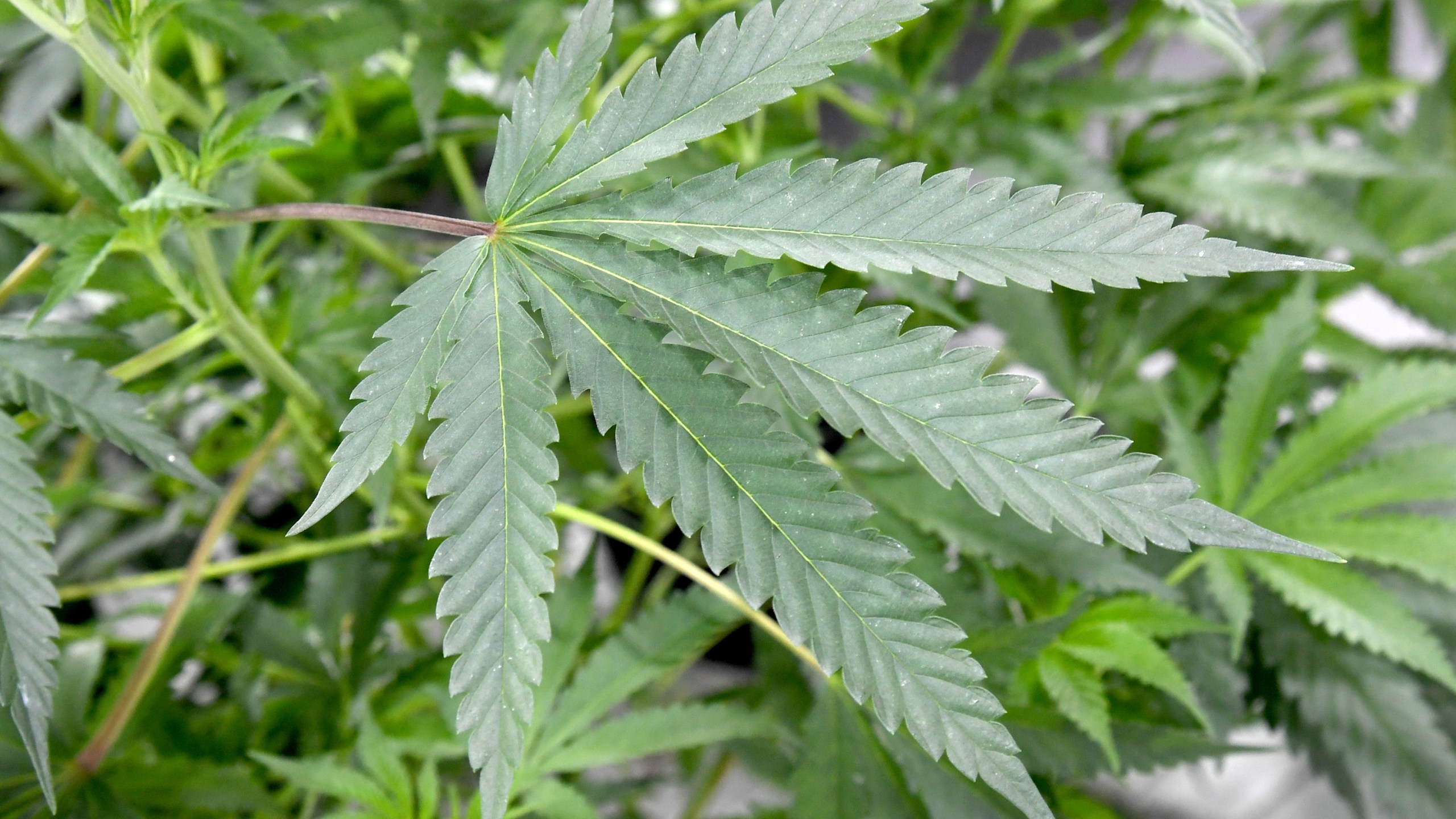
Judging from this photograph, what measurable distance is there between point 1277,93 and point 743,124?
38 cm

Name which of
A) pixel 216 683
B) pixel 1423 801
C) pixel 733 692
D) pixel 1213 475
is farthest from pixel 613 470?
pixel 1423 801

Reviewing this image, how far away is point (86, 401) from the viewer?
346 millimetres

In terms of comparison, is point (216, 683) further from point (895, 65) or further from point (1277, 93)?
point (1277, 93)

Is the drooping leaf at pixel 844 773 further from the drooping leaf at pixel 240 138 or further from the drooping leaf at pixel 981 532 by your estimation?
the drooping leaf at pixel 240 138

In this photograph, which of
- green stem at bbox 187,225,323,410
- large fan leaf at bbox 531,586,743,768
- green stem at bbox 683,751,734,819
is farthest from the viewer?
green stem at bbox 683,751,734,819

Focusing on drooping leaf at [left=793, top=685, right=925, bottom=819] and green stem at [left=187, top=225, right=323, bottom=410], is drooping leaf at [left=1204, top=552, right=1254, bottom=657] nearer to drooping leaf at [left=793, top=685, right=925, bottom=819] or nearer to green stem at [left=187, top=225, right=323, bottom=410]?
drooping leaf at [left=793, top=685, right=925, bottom=819]

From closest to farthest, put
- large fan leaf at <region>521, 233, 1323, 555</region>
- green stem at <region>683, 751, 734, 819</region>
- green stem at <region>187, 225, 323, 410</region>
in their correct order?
1. large fan leaf at <region>521, 233, 1323, 555</region>
2. green stem at <region>187, 225, 323, 410</region>
3. green stem at <region>683, 751, 734, 819</region>

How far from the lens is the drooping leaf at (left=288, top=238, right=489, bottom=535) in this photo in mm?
268

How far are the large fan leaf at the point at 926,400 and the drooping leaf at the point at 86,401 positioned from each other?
0.59 ft

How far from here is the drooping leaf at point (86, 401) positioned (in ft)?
1.12

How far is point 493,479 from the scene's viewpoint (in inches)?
10.8

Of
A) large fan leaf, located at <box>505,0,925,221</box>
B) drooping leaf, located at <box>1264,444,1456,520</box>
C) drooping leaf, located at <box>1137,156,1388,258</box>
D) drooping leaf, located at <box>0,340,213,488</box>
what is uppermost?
drooping leaf, located at <box>1137,156,1388,258</box>

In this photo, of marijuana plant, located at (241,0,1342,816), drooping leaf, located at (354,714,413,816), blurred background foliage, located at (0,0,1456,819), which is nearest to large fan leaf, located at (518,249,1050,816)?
marijuana plant, located at (241,0,1342,816)

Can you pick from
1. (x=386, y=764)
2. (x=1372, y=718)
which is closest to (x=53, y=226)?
(x=386, y=764)
